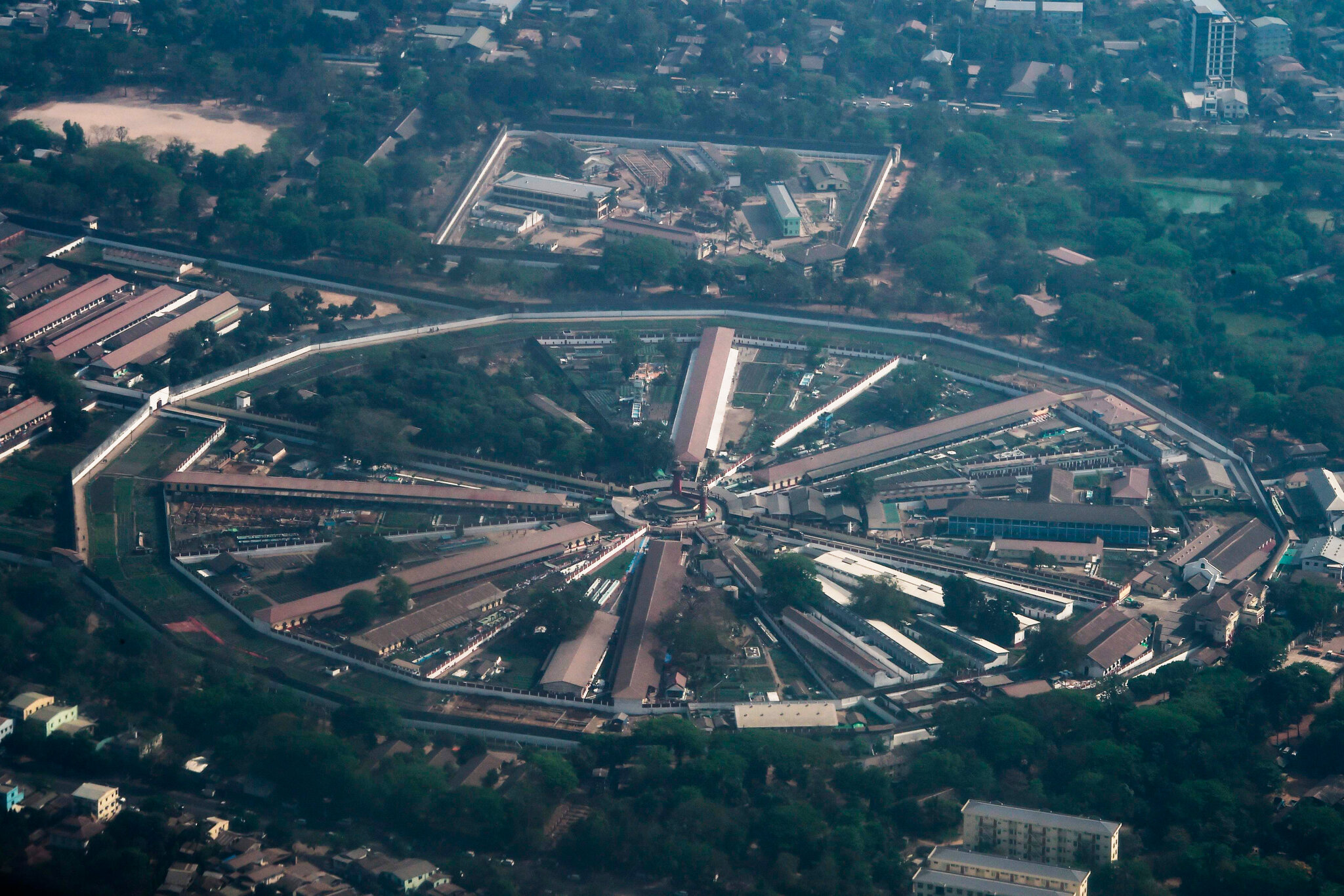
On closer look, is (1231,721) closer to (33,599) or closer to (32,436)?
(33,599)

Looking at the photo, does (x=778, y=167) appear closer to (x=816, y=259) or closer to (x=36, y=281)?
(x=816, y=259)

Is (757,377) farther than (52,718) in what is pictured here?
Yes

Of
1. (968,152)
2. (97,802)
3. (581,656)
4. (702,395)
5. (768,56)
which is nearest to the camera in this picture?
(97,802)

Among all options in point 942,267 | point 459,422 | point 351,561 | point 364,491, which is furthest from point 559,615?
point 942,267

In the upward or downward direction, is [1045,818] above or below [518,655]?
above

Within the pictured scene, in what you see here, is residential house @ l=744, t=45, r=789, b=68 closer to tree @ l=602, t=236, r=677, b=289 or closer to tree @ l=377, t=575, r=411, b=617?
tree @ l=602, t=236, r=677, b=289

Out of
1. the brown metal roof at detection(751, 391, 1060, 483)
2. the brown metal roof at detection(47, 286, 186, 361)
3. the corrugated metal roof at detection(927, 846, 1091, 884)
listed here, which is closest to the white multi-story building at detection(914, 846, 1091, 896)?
the corrugated metal roof at detection(927, 846, 1091, 884)
